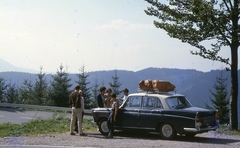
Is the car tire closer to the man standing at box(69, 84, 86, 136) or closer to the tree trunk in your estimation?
the man standing at box(69, 84, 86, 136)

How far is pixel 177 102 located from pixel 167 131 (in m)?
1.20

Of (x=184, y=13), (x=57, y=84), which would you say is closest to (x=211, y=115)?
(x=184, y=13)

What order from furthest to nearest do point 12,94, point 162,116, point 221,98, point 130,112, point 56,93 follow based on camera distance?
point 12,94
point 221,98
point 56,93
point 130,112
point 162,116

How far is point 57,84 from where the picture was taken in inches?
1768

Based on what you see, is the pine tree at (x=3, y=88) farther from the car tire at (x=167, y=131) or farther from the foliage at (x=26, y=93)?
the car tire at (x=167, y=131)

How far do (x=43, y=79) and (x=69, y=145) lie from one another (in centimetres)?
4113

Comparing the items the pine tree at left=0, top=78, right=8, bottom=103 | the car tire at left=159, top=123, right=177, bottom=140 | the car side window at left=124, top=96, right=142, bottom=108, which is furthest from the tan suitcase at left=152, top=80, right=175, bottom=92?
the pine tree at left=0, top=78, right=8, bottom=103

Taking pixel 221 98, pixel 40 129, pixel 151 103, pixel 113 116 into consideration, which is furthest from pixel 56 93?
pixel 151 103

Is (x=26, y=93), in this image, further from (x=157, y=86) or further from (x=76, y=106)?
(x=157, y=86)

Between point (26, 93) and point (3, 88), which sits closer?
point (3, 88)

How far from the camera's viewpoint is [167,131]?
14.2m

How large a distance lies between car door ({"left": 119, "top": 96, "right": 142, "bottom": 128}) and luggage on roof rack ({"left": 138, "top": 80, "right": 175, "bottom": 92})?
22.6 inches

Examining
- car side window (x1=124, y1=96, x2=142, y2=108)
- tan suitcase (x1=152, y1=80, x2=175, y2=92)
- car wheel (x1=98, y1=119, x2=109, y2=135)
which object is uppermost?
tan suitcase (x1=152, y1=80, x2=175, y2=92)

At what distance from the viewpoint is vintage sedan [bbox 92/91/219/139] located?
1357 centimetres
